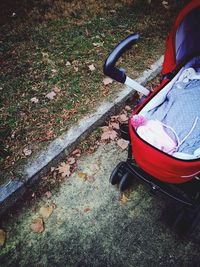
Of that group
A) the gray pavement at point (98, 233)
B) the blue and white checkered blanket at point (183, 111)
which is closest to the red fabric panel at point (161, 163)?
the blue and white checkered blanket at point (183, 111)

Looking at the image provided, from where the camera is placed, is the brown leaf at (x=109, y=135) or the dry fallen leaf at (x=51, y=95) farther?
the dry fallen leaf at (x=51, y=95)

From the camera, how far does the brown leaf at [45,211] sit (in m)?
2.67

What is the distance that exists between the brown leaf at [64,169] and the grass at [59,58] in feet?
1.13

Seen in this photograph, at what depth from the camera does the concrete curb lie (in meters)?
2.66

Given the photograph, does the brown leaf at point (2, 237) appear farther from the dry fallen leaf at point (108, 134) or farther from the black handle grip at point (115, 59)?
the black handle grip at point (115, 59)

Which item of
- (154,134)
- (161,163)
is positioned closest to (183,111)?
(154,134)

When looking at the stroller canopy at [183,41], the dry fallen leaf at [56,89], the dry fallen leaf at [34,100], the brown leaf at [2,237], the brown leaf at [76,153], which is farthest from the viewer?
the dry fallen leaf at [56,89]

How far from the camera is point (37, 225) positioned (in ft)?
8.52

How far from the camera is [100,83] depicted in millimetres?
3725

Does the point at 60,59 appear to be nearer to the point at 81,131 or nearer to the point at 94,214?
the point at 81,131

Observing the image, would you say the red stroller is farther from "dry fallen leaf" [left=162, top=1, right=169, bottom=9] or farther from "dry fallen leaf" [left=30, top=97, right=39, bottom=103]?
"dry fallen leaf" [left=162, top=1, right=169, bottom=9]

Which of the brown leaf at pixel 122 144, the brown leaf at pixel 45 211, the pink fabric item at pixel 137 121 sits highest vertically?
the pink fabric item at pixel 137 121

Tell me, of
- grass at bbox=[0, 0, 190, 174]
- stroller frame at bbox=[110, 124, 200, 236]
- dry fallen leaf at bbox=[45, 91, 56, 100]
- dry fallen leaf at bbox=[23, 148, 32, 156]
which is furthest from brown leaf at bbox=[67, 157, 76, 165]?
dry fallen leaf at bbox=[45, 91, 56, 100]

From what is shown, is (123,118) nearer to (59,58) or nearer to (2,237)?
(59,58)
